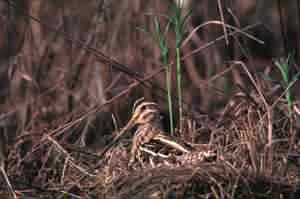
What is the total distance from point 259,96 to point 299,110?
26 cm

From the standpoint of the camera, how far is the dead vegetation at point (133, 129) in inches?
201

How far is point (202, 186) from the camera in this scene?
5016mm

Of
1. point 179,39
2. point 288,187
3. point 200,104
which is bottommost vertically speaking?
point 200,104

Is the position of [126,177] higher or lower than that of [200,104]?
higher

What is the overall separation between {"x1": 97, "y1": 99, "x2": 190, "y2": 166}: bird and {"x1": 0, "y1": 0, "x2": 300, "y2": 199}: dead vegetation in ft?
0.18

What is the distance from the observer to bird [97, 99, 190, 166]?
5617mm

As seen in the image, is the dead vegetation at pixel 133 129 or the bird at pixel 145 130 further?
the bird at pixel 145 130

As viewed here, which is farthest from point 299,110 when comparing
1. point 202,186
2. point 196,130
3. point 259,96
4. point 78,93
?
point 78,93

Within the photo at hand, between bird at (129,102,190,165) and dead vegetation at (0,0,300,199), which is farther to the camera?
bird at (129,102,190,165)

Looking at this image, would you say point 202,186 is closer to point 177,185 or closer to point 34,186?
point 177,185

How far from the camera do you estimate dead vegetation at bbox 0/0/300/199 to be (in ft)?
16.8

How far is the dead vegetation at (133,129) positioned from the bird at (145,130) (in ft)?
0.18

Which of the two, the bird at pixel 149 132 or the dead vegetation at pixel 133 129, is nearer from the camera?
the dead vegetation at pixel 133 129

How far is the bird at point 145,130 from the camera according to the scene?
5.62 meters
